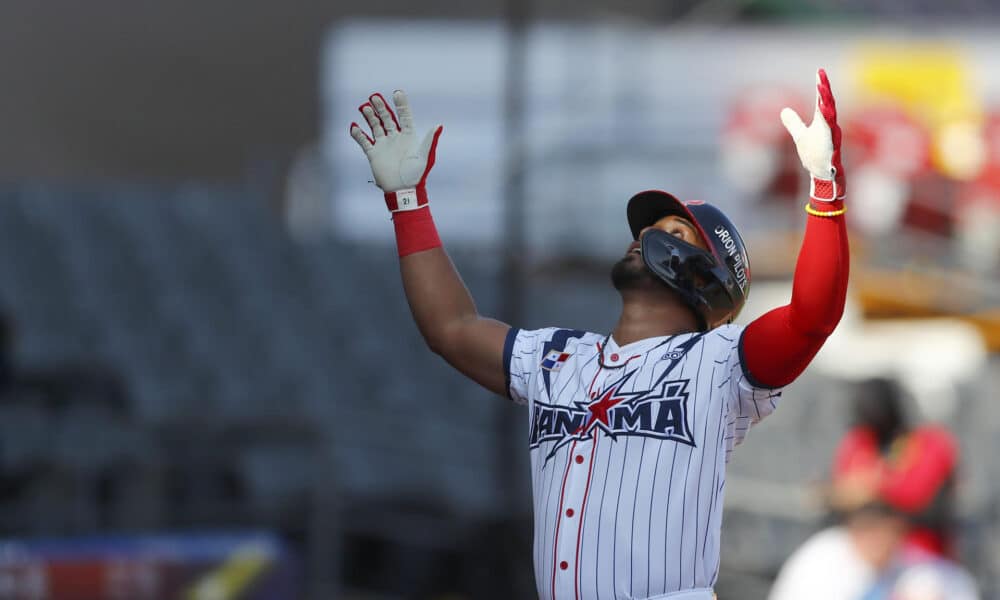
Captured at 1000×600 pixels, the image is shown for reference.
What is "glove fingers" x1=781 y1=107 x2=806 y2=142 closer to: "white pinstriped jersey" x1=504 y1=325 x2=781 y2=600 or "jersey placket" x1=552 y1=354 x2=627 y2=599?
"white pinstriped jersey" x1=504 y1=325 x2=781 y2=600

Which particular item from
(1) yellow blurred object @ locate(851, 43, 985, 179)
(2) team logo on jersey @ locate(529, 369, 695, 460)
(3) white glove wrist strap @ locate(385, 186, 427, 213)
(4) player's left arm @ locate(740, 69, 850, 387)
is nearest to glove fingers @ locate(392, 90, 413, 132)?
(3) white glove wrist strap @ locate(385, 186, 427, 213)

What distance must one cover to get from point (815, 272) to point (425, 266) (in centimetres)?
86

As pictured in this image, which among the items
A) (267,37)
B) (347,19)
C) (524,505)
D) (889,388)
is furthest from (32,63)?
(889,388)

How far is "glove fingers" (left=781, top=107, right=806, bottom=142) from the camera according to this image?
2801mm

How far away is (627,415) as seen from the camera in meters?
2.89

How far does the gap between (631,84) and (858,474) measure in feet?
28.4

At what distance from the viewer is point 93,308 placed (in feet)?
31.9

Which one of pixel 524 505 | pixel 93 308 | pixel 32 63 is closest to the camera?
pixel 524 505

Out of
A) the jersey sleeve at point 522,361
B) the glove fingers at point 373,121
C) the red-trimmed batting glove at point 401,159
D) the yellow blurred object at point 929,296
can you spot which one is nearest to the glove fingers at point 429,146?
the red-trimmed batting glove at point 401,159

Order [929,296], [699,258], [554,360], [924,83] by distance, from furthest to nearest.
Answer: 1. [924,83]
2. [929,296]
3. [554,360]
4. [699,258]

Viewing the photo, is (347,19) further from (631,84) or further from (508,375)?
(508,375)

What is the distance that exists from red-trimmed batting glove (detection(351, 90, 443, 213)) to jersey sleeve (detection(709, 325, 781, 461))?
72 cm

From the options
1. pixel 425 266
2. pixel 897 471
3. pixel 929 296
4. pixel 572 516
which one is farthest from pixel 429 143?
pixel 929 296

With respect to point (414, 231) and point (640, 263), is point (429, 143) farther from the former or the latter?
point (640, 263)
